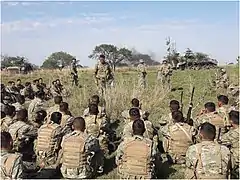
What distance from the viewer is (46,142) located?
9641 millimetres

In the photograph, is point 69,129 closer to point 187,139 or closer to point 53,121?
point 53,121

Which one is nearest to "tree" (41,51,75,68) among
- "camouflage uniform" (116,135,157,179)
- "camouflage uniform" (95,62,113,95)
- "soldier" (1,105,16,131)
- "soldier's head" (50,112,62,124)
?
"camouflage uniform" (95,62,113,95)

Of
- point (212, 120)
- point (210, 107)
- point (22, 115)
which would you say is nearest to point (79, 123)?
point (22, 115)

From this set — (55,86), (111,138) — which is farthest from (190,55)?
(111,138)

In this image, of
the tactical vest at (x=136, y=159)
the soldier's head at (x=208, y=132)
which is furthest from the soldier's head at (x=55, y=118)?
Answer: the soldier's head at (x=208, y=132)

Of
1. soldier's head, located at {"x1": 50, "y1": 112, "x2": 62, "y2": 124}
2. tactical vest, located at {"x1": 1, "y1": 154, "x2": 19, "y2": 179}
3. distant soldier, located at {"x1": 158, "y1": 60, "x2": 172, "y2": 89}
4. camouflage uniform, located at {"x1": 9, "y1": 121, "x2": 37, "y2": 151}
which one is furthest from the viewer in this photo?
distant soldier, located at {"x1": 158, "y1": 60, "x2": 172, "y2": 89}

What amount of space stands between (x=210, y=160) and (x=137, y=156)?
56.1 inches

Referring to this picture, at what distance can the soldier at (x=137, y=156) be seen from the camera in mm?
8023

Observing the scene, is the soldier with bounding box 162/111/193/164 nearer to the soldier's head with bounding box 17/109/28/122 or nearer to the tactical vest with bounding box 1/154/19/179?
the soldier's head with bounding box 17/109/28/122

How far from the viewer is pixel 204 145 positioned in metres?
7.19

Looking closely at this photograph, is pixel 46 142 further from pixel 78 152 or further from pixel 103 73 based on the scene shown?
pixel 103 73

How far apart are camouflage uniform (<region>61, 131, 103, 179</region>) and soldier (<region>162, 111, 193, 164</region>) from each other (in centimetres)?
180

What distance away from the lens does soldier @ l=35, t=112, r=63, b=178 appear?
9609 millimetres

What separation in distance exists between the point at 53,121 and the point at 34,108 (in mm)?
4741
